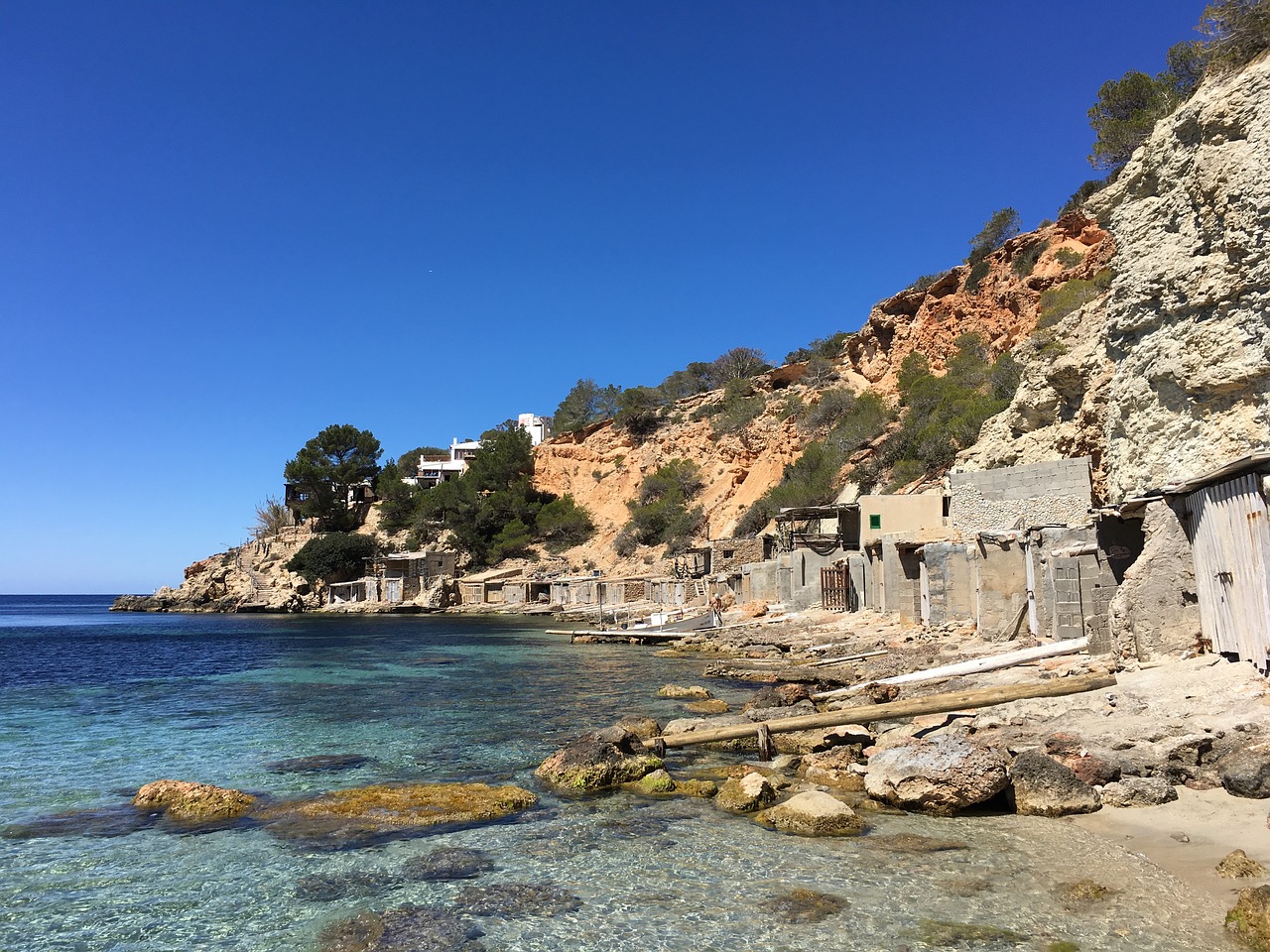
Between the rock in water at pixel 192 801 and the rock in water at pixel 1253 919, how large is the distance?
9109 millimetres

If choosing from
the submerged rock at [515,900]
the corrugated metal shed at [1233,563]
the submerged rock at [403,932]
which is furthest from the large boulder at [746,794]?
the corrugated metal shed at [1233,563]

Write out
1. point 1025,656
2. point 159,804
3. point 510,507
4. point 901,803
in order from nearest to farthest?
point 901,803
point 159,804
point 1025,656
point 510,507

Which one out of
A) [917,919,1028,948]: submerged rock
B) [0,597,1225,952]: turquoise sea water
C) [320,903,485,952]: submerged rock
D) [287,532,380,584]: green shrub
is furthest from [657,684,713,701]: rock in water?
[287,532,380,584]: green shrub

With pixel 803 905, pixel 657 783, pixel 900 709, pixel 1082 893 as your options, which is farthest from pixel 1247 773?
pixel 657 783

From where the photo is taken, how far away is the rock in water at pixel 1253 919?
15.9 feet

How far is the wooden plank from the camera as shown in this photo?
12.4 metres

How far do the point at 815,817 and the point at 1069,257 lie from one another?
121 feet

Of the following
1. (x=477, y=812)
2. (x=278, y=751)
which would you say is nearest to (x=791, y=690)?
(x=477, y=812)

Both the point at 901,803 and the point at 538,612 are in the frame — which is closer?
the point at 901,803

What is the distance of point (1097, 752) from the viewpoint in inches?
327

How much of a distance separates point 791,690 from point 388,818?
7260 millimetres

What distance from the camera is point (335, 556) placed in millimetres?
65938

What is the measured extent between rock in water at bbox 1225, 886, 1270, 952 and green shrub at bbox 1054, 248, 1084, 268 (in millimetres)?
37215

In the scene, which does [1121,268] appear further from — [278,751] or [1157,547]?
[278,751]
